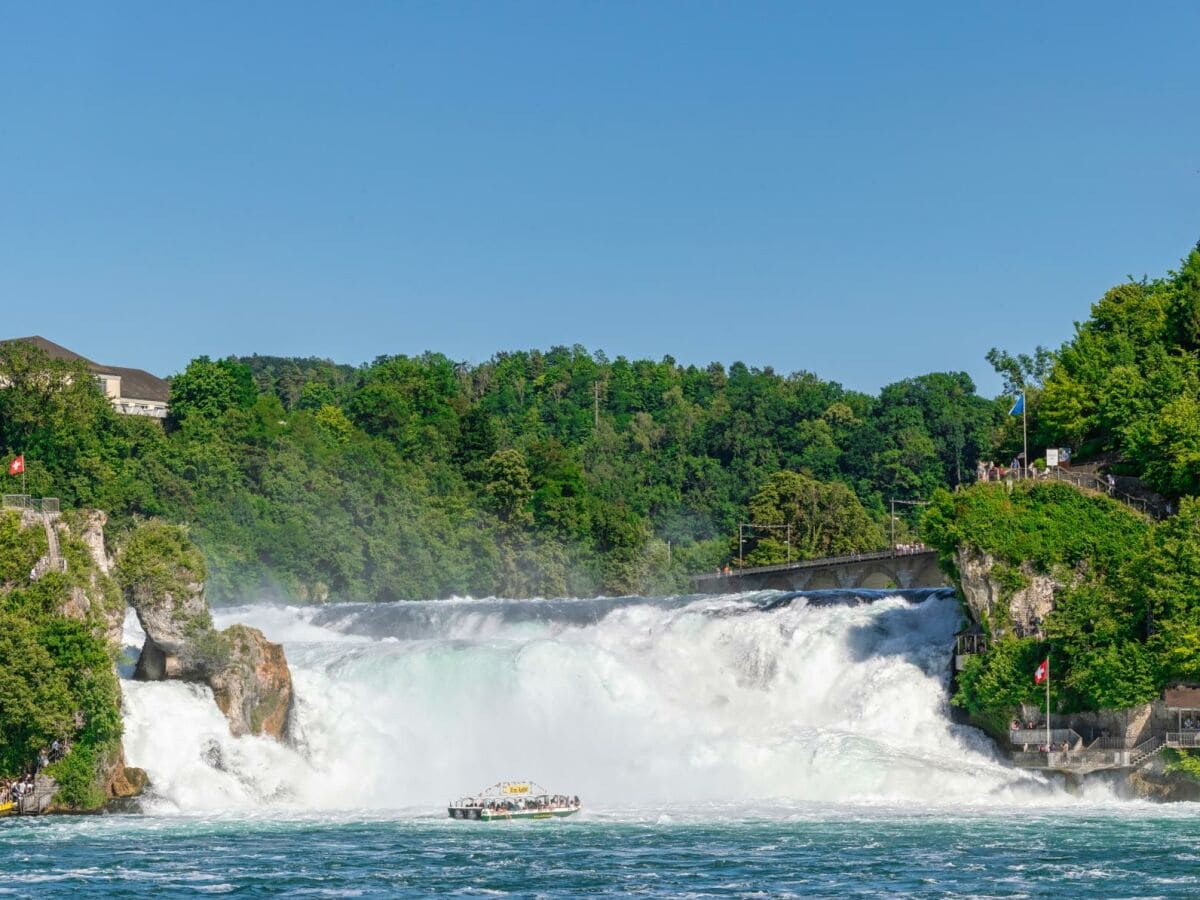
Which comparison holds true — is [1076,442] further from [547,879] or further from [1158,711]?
[547,879]

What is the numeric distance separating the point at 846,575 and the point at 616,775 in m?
42.6

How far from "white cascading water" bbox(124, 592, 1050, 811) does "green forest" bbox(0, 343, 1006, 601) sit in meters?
43.2

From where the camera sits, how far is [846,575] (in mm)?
117312

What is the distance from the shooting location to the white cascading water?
7400cm

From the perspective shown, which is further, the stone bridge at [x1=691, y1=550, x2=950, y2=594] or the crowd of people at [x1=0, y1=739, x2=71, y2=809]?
the stone bridge at [x1=691, y1=550, x2=950, y2=594]

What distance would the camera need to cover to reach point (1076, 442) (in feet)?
310

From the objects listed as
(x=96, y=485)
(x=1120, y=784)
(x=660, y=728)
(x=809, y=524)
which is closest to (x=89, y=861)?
(x=660, y=728)

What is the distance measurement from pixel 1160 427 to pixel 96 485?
70.9 metres

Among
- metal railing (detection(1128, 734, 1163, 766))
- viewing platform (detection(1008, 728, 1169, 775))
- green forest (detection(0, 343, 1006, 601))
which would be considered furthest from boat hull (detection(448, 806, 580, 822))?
green forest (detection(0, 343, 1006, 601))

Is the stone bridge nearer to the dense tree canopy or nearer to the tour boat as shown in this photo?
the dense tree canopy

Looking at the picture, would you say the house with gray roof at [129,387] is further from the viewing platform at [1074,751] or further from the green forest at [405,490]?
the viewing platform at [1074,751]

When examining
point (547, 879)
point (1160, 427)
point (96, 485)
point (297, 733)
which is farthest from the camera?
point (96, 485)

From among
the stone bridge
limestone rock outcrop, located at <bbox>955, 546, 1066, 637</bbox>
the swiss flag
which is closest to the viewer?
the swiss flag

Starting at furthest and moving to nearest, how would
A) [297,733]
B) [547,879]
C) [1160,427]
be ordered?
1. [1160,427]
2. [297,733]
3. [547,879]
